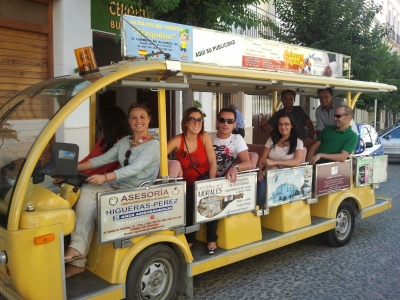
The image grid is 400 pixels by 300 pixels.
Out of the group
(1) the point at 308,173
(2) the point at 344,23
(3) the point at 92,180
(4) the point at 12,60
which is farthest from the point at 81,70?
(2) the point at 344,23

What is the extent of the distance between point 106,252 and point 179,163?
3.36 ft

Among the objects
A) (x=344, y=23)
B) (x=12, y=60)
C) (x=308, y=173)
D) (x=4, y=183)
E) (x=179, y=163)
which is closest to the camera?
(x=4, y=183)

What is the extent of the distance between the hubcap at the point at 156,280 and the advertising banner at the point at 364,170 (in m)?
3.14

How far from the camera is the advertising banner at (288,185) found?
4562 mm

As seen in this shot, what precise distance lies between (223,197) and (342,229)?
2394mm

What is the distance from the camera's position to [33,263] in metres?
2.82

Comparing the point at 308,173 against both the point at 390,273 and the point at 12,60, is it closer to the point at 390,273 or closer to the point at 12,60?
the point at 390,273

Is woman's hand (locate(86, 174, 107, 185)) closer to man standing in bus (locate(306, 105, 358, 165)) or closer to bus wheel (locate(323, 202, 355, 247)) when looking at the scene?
man standing in bus (locate(306, 105, 358, 165))

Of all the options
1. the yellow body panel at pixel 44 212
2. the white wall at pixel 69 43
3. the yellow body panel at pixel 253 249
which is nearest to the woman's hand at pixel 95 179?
the yellow body panel at pixel 44 212

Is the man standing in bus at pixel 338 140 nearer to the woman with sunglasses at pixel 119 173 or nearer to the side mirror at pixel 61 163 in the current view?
the woman with sunglasses at pixel 119 173

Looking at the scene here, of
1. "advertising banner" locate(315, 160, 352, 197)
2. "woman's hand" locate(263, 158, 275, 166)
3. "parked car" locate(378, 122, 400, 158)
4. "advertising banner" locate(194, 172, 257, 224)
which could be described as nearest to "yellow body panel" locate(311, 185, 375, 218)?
"advertising banner" locate(315, 160, 352, 197)

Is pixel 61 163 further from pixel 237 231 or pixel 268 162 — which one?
pixel 268 162

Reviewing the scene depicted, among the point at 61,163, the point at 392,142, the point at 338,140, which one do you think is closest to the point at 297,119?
the point at 338,140

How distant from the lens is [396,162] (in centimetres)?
1412
